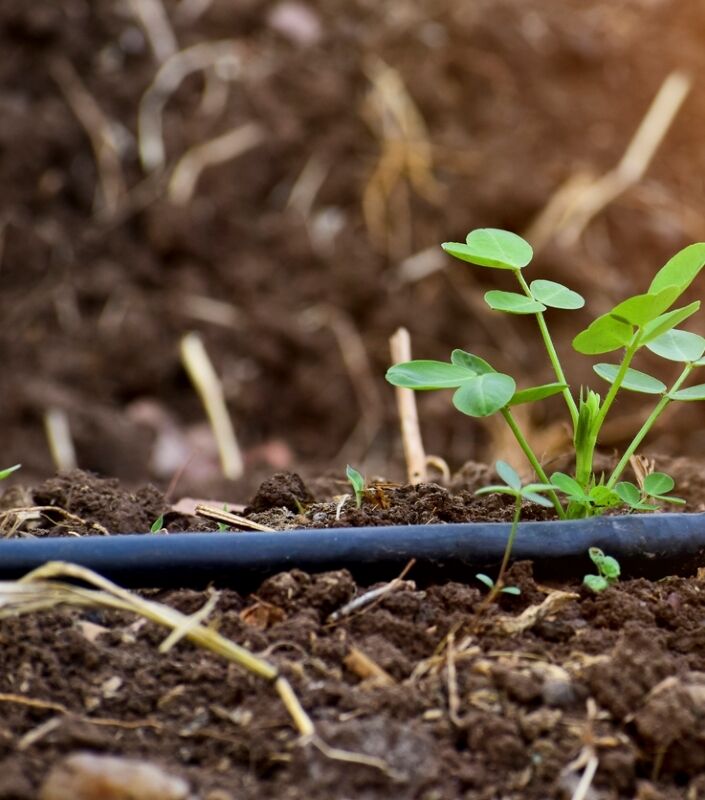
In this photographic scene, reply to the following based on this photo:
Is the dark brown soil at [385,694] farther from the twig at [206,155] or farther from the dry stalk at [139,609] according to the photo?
the twig at [206,155]

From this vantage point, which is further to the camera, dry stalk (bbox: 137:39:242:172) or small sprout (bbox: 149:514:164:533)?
dry stalk (bbox: 137:39:242:172)

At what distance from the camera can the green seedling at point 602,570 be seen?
1102mm

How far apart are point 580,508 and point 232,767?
0.51 meters

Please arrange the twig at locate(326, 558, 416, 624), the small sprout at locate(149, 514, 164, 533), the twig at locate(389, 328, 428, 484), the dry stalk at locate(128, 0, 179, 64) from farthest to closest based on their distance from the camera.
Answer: the dry stalk at locate(128, 0, 179, 64) < the twig at locate(389, 328, 428, 484) < the small sprout at locate(149, 514, 164, 533) < the twig at locate(326, 558, 416, 624)

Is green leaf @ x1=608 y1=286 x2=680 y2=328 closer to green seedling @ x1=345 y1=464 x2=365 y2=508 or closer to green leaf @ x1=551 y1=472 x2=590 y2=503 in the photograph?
green leaf @ x1=551 y1=472 x2=590 y2=503

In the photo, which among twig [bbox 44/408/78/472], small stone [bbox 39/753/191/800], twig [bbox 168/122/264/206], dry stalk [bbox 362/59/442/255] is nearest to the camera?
small stone [bbox 39/753/191/800]

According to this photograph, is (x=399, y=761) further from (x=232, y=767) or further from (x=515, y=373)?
(x=515, y=373)

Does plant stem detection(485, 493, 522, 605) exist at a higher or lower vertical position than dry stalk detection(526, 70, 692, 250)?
higher

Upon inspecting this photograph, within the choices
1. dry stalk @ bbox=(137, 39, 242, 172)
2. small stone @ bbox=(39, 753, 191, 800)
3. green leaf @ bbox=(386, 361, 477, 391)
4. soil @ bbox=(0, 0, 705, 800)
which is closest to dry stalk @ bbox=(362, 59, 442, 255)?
soil @ bbox=(0, 0, 705, 800)

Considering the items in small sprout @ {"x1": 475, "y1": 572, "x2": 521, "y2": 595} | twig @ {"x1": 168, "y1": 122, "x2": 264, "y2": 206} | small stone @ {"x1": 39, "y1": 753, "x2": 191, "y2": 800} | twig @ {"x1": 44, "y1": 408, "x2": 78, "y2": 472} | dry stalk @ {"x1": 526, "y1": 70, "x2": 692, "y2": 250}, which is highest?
small stone @ {"x1": 39, "y1": 753, "x2": 191, "y2": 800}

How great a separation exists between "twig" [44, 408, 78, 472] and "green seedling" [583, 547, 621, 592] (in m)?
1.93

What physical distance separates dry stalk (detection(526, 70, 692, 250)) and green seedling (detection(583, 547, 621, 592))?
2321mm

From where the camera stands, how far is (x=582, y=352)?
3.80 feet

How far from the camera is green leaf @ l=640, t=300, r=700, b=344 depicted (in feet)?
3.50
